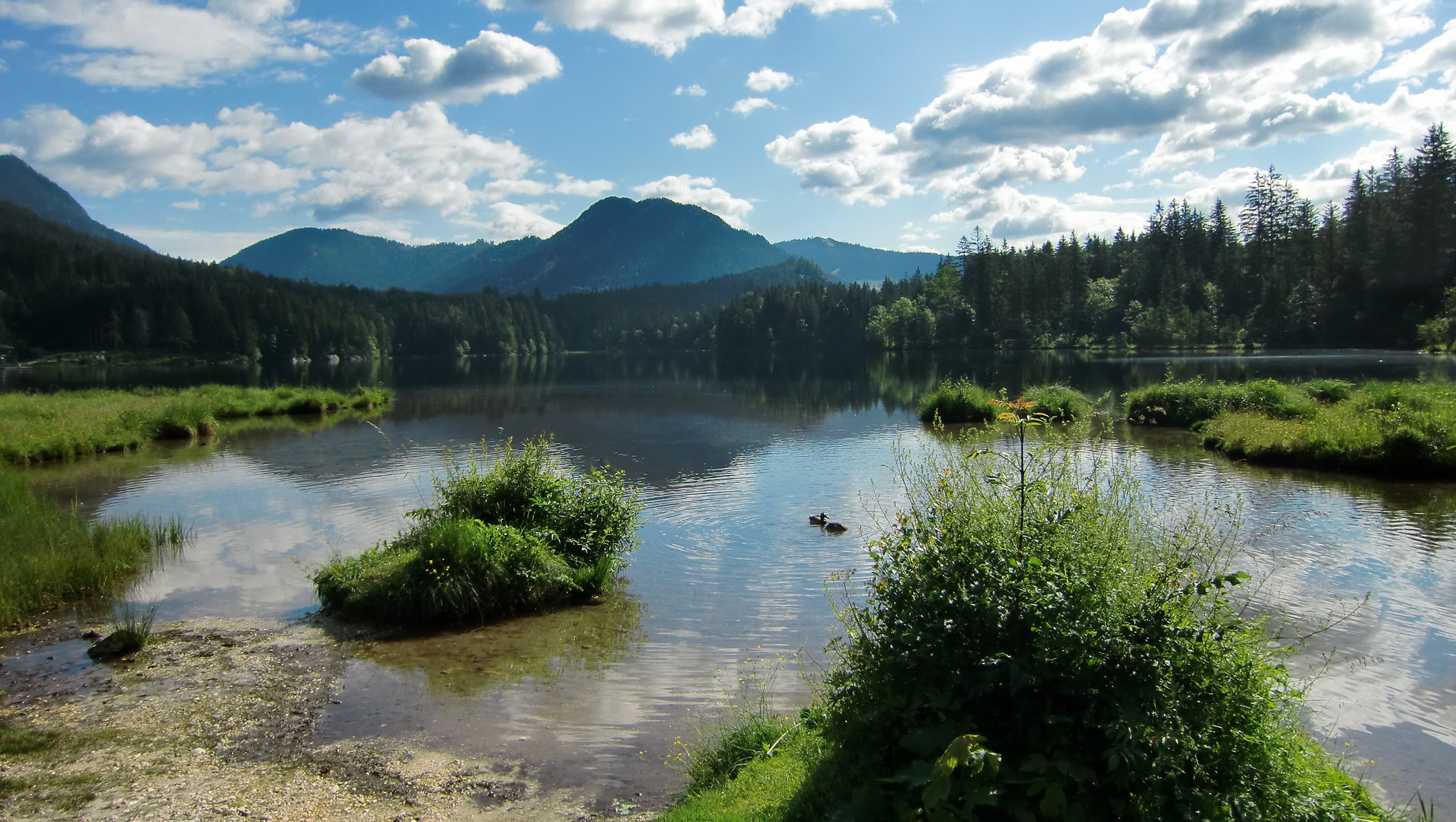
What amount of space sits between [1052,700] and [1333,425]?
2969cm

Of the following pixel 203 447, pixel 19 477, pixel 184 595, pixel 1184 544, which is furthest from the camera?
pixel 203 447

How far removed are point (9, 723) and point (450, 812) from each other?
5933mm

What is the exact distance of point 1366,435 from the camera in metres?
26.4

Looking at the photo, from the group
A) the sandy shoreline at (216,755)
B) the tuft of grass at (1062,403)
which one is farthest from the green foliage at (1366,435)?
the sandy shoreline at (216,755)

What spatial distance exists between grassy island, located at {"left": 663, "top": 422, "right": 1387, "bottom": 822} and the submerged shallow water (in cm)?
337

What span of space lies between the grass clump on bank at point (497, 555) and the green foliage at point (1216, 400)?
30540mm

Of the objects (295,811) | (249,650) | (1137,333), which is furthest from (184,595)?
(1137,333)

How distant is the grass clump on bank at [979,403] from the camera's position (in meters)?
40.9

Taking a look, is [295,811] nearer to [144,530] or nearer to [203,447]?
[144,530]

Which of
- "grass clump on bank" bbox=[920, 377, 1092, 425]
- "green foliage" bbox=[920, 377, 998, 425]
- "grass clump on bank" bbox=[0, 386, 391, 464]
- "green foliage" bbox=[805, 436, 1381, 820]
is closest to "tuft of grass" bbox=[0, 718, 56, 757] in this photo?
"green foliage" bbox=[805, 436, 1381, 820]

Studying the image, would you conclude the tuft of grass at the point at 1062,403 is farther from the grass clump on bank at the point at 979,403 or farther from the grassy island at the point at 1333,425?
the grassy island at the point at 1333,425

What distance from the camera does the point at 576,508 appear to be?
16.5 meters

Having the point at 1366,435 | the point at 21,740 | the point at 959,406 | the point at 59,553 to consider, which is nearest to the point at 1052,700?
the point at 21,740

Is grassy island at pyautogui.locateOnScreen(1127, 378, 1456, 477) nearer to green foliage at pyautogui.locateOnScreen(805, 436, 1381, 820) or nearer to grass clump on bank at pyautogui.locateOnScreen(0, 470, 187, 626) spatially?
green foliage at pyautogui.locateOnScreen(805, 436, 1381, 820)
